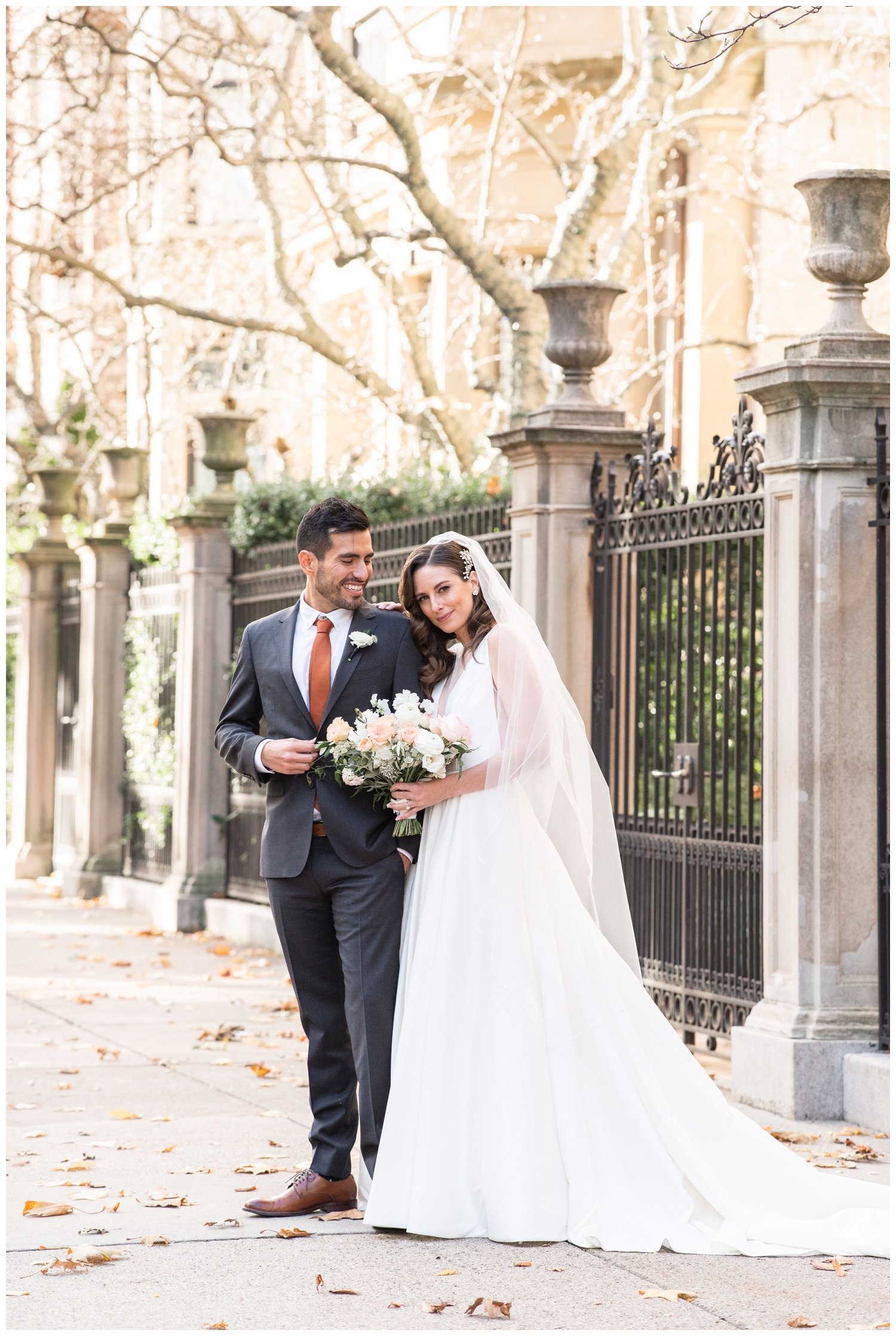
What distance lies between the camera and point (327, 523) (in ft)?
18.6

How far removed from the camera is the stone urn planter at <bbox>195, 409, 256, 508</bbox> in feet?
46.0

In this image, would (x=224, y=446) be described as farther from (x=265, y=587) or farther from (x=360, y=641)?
(x=360, y=641)

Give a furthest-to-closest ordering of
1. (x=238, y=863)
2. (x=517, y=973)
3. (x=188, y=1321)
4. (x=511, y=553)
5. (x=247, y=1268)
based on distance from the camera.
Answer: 1. (x=238, y=863)
2. (x=511, y=553)
3. (x=517, y=973)
4. (x=247, y=1268)
5. (x=188, y=1321)

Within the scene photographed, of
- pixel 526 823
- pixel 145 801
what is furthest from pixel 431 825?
pixel 145 801

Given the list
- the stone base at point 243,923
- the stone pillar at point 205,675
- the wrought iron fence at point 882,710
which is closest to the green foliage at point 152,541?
the stone pillar at point 205,675

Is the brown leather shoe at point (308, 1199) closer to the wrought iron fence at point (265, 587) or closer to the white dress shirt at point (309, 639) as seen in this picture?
the white dress shirt at point (309, 639)

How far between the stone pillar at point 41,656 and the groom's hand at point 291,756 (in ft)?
42.9

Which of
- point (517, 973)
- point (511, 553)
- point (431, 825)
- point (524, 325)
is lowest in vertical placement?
point (517, 973)

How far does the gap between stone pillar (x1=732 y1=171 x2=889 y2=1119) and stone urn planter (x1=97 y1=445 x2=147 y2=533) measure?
383 inches

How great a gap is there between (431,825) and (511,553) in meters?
4.23

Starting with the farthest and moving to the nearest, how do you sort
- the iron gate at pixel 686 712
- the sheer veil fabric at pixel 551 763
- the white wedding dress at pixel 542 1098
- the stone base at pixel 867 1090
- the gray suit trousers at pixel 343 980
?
the iron gate at pixel 686 712, the stone base at pixel 867 1090, the sheer veil fabric at pixel 551 763, the gray suit trousers at pixel 343 980, the white wedding dress at pixel 542 1098

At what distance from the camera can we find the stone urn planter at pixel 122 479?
1633 cm

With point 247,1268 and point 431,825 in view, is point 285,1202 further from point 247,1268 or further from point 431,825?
point 431,825

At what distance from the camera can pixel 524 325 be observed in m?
14.1
